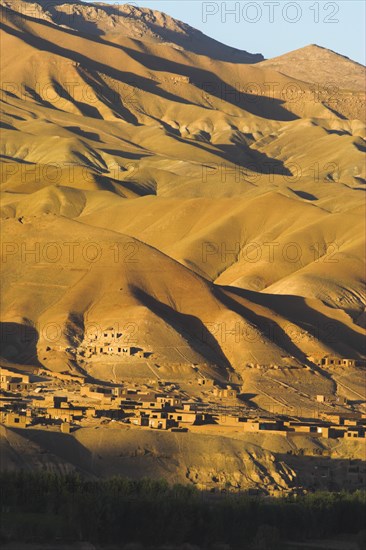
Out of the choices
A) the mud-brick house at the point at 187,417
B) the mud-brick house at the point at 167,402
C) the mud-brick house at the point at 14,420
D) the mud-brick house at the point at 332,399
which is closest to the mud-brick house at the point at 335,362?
the mud-brick house at the point at 332,399

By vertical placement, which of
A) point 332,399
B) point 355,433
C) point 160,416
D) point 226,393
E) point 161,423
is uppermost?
→ point 332,399

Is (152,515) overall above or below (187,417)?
below

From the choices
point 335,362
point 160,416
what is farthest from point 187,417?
point 335,362

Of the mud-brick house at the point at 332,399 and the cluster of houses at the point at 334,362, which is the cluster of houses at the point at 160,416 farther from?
the cluster of houses at the point at 334,362

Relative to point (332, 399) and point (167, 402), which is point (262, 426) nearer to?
point (167, 402)

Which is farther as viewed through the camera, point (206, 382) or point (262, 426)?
point (206, 382)

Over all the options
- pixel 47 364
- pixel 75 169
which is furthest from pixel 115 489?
pixel 75 169

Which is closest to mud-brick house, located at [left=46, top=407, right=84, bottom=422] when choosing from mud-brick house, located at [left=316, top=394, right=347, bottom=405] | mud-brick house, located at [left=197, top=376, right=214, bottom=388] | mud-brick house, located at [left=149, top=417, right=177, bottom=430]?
mud-brick house, located at [left=149, top=417, right=177, bottom=430]

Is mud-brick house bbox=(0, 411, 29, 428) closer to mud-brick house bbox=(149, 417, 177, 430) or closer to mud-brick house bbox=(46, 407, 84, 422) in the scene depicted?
mud-brick house bbox=(46, 407, 84, 422)

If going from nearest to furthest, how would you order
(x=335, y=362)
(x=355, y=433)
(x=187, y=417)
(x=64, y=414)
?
(x=64, y=414)
(x=355, y=433)
(x=187, y=417)
(x=335, y=362)
